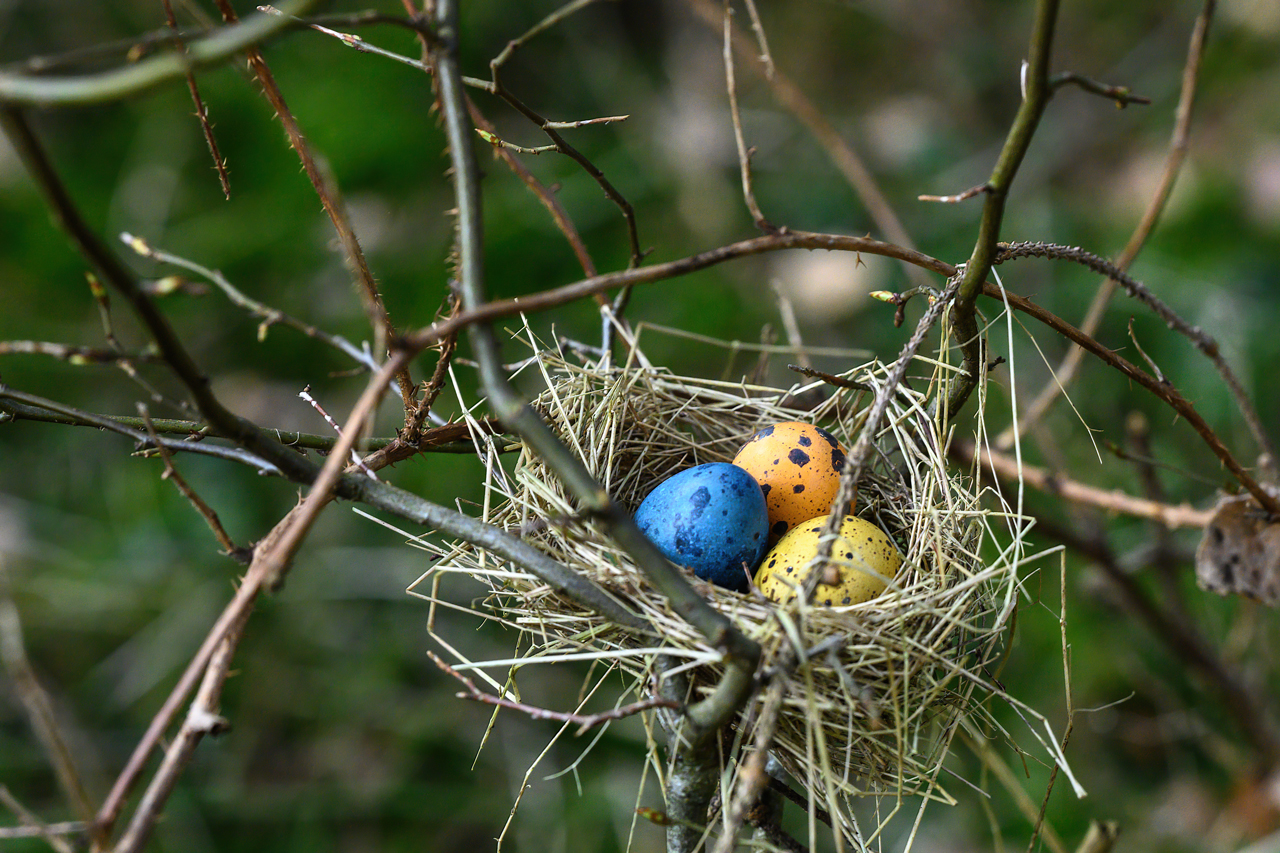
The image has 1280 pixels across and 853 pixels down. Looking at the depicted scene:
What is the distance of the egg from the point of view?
4.43 ft

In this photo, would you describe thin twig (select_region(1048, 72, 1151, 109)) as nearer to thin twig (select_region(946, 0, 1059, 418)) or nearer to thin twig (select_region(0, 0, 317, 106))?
thin twig (select_region(946, 0, 1059, 418))

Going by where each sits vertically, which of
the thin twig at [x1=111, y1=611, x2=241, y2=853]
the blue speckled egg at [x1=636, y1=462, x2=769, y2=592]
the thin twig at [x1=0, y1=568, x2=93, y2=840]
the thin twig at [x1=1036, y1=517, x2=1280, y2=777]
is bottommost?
the thin twig at [x1=1036, y1=517, x2=1280, y2=777]

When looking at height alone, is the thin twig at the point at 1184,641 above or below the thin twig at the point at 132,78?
below

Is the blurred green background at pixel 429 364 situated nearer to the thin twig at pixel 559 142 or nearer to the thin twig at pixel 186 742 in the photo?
the thin twig at pixel 559 142

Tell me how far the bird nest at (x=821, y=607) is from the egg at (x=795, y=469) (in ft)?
0.15

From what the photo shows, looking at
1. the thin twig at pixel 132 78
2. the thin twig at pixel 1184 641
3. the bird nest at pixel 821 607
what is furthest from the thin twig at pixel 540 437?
the thin twig at pixel 1184 641

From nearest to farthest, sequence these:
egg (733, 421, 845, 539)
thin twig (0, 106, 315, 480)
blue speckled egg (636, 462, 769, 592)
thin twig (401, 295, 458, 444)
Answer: thin twig (0, 106, 315, 480) < thin twig (401, 295, 458, 444) < blue speckled egg (636, 462, 769, 592) < egg (733, 421, 845, 539)

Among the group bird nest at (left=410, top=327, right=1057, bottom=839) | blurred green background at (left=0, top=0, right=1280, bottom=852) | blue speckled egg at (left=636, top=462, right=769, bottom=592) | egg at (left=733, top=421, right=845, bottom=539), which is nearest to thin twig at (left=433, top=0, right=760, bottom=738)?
bird nest at (left=410, top=327, right=1057, bottom=839)

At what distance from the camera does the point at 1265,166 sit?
305cm

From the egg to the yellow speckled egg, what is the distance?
0.34 feet

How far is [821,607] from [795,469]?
0.49m

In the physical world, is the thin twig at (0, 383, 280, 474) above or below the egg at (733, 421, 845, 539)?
above

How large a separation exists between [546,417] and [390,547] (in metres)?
1.61

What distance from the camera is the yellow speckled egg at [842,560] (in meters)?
1.12
